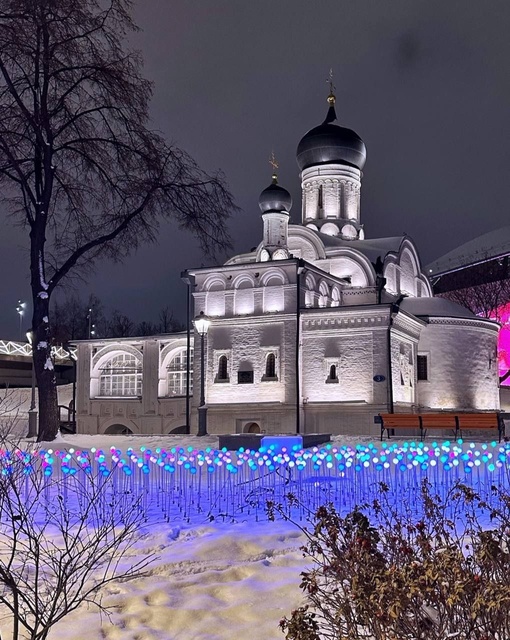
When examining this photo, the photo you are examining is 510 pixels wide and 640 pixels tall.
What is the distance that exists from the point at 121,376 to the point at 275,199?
415 inches

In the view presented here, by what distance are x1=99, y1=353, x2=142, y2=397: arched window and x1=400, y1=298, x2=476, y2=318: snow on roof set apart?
480 inches

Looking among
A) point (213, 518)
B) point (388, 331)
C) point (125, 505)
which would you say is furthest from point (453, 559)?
point (388, 331)

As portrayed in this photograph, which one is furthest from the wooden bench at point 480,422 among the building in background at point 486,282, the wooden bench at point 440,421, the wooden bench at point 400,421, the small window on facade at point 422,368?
the building in background at point 486,282

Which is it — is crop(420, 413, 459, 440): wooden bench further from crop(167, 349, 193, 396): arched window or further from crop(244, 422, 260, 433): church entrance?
crop(167, 349, 193, 396): arched window

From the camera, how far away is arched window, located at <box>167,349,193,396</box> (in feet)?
103

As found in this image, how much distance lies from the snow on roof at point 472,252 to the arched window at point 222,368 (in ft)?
96.5

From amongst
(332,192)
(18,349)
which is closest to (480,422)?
(332,192)

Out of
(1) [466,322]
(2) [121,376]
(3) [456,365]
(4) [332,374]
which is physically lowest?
(4) [332,374]

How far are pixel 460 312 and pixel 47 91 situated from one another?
21.4 meters

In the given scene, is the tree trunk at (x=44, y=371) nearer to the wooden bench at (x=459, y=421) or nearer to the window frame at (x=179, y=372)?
the wooden bench at (x=459, y=421)

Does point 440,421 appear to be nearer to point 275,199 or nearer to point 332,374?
point 332,374

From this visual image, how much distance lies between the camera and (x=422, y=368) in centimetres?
3134

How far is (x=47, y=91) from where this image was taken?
1706 cm

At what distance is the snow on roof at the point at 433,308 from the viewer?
104 feet
